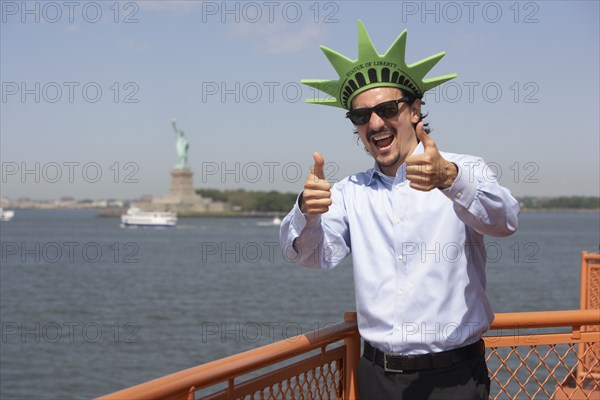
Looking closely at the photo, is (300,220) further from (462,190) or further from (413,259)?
(462,190)

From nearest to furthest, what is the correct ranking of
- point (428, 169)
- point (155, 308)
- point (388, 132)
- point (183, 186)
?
point (428, 169), point (388, 132), point (155, 308), point (183, 186)

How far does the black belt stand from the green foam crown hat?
94cm

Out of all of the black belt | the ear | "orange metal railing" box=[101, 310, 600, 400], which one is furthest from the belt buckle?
the ear

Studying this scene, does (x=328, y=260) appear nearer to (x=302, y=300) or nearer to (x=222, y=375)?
(x=222, y=375)

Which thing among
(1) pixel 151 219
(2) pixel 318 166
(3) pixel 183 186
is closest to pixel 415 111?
(2) pixel 318 166

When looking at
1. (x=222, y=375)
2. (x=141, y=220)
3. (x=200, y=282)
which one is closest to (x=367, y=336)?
(x=222, y=375)

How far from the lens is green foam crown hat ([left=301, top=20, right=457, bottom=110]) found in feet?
8.81

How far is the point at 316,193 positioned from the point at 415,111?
1.86 ft

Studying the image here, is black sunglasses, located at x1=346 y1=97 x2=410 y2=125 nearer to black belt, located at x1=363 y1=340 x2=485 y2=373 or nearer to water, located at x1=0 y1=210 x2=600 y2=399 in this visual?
black belt, located at x1=363 y1=340 x2=485 y2=373

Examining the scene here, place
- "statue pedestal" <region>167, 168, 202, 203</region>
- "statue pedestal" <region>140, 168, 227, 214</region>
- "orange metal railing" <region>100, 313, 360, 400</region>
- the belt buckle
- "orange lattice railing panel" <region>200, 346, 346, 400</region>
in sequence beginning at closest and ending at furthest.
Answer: "orange metal railing" <region>100, 313, 360, 400</region>, "orange lattice railing panel" <region>200, 346, 346, 400</region>, the belt buckle, "statue pedestal" <region>167, 168, 202, 203</region>, "statue pedestal" <region>140, 168, 227, 214</region>

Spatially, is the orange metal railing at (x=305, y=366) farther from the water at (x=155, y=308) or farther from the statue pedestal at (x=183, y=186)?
the statue pedestal at (x=183, y=186)

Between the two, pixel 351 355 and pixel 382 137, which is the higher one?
pixel 382 137

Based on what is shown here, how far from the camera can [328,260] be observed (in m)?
2.73

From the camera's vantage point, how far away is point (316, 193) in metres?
2.45
